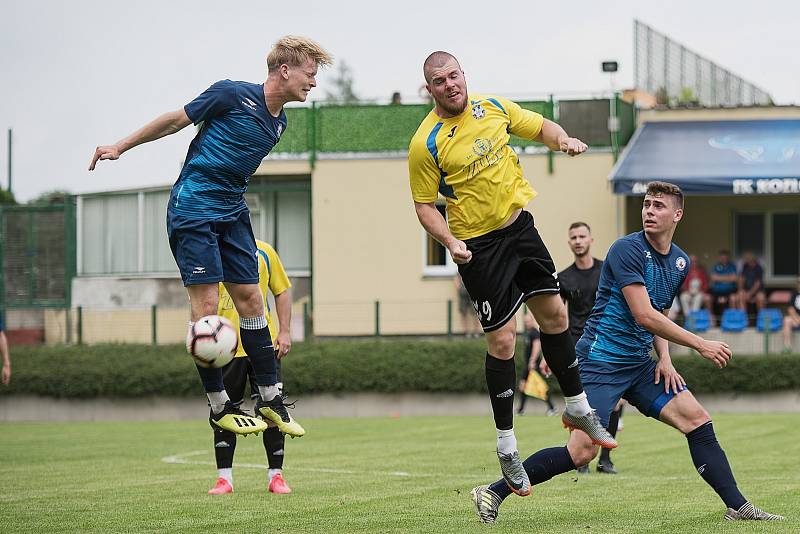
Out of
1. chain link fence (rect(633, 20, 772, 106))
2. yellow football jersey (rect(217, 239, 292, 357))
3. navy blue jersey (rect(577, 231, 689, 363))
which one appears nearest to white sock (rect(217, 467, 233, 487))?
yellow football jersey (rect(217, 239, 292, 357))

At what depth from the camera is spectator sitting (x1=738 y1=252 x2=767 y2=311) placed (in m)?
27.4

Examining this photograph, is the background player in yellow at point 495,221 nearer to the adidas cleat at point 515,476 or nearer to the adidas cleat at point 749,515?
the adidas cleat at point 515,476

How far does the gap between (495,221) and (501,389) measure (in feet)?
3.92

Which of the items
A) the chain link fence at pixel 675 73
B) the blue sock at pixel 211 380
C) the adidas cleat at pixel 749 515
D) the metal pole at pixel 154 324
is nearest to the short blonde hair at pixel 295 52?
the blue sock at pixel 211 380

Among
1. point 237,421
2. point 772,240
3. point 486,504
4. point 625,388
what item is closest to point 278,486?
point 237,421

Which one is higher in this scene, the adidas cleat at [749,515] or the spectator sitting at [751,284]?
the spectator sitting at [751,284]

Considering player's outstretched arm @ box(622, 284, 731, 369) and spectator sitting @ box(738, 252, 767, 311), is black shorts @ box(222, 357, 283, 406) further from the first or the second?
spectator sitting @ box(738, 252, 767, 311)

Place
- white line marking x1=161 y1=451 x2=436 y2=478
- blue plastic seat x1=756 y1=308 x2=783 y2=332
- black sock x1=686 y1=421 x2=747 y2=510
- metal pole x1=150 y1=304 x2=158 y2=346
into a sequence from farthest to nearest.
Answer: metal pole x1=150 y1=304 x2=158 y2=346 < blue plastic seat x1=756 y1=308 x2=783 y2=332 < white line marking x1=161 y1=451 x2=436 y2=478 < black sock x1=686 y1=421 x2=747 y2=510

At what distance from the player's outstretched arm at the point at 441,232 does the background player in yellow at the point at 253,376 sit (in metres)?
2.94

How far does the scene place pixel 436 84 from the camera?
27.6 ft

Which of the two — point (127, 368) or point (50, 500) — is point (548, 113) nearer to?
point (127, 368)

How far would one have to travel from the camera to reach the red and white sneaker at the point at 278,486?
11102 millimetres

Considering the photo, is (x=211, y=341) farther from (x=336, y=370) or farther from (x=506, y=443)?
(x=336, y=370)

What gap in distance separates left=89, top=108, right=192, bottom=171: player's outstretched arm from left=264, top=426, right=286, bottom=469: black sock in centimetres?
366
